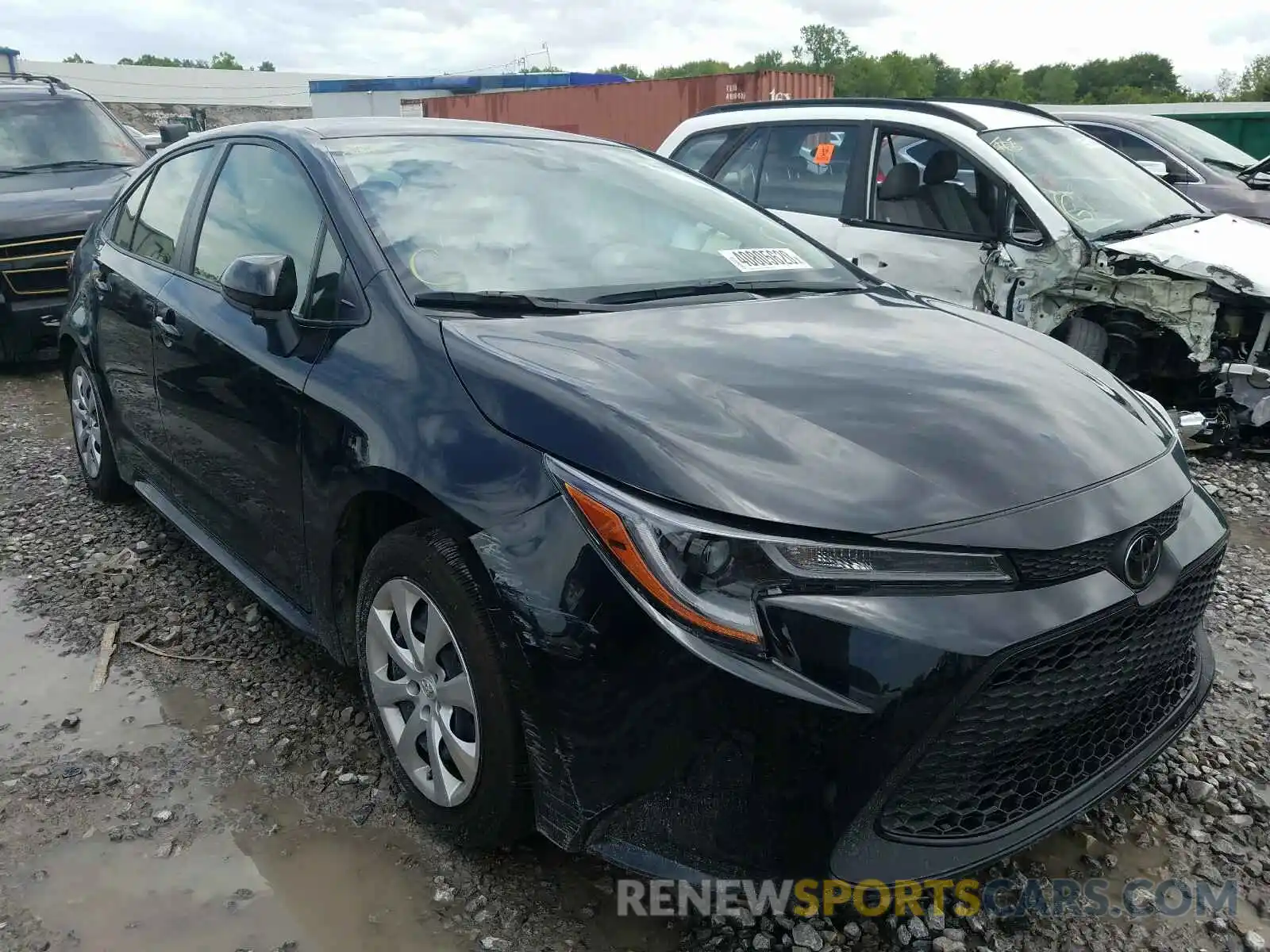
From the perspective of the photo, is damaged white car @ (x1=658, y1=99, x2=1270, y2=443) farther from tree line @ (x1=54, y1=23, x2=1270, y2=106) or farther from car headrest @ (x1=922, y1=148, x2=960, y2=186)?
tree line @ (x1=54, y1=23, x2=1270, y2=106)

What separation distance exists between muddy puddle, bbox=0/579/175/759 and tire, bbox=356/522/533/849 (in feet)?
2.93

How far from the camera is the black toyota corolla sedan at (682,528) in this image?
1762 mm

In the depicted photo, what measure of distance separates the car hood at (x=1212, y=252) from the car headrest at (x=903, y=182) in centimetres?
115

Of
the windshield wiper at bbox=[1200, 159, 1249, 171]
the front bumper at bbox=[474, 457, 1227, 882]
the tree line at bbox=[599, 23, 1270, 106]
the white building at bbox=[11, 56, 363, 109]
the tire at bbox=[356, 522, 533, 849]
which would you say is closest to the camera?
the front bumper at bbox=[474, 457, 1227, 882]

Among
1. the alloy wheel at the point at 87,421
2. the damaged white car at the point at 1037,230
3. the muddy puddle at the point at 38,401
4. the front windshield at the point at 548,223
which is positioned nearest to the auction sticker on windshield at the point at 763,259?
the front windshield at the point at 548,223

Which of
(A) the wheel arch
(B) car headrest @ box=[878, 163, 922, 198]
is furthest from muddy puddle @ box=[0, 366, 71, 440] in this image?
(B) car headrest @ box=[878, 163, 922, 198]

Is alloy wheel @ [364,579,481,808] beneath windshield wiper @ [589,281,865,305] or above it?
beneath

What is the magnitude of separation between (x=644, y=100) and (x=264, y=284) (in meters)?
18.6

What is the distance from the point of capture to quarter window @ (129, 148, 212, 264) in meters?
3.60

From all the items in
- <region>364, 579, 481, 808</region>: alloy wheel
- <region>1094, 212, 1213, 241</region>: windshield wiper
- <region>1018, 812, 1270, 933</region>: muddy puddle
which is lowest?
<region>1018, 812, 1270, 933</region>: muddy puddle

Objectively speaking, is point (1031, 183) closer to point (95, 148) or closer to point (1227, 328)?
point (1227, 328)

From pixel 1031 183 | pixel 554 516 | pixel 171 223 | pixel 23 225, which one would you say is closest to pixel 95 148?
pixel 23 225

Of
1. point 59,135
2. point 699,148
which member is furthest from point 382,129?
point 59,135

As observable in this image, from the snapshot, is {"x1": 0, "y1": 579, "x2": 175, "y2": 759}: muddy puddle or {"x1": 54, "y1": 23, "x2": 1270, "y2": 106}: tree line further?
{"x1": 54, "y1": 23, "x2": 1270, "y2": 106}: tree line
